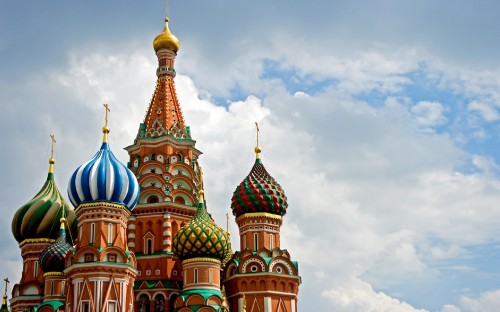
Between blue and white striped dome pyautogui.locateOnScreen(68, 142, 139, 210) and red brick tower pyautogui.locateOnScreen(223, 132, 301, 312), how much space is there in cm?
620

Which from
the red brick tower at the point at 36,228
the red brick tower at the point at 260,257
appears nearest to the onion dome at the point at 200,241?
the red brick tower at the point at 260,257

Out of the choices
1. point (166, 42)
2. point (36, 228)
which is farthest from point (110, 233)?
point (166, 42)

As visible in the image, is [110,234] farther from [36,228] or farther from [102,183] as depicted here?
[36,228]

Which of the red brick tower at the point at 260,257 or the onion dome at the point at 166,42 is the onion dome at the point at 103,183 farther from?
the onion dome at the point at 166,42

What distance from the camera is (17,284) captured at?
133 ft

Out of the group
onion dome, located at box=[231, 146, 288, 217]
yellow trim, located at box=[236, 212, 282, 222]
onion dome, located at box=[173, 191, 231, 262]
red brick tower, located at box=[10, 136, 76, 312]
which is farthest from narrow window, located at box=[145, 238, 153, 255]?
red brick tower, located at box=[10, 136, 76, 312]

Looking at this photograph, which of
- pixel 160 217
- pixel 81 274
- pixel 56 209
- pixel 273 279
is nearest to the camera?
pixel 81 274

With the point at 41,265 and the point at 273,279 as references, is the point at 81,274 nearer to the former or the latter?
the point at 41,265

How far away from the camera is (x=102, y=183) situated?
33.5 meters

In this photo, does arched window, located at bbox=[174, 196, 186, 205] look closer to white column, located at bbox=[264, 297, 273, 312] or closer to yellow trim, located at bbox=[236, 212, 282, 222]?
yellow trim, located at bbox=[236, 212, 282, 222]

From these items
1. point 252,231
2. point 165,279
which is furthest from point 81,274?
point 252,231

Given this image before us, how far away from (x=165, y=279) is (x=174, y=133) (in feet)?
27.4

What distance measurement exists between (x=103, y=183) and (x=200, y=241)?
5.12 meters

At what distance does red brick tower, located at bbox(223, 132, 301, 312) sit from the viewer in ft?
118
